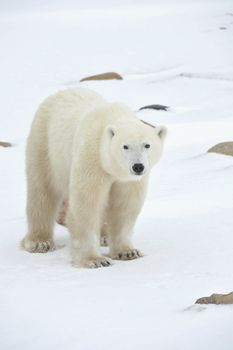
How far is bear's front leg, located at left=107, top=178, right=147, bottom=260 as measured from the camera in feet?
14.6

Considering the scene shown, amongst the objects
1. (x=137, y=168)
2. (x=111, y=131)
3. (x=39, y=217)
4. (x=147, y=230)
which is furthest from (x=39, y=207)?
(x=137, y=168)

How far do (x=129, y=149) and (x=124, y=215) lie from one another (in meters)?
0.58

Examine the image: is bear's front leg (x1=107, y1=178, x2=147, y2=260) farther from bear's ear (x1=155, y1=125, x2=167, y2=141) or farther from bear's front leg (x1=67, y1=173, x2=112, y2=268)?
bear's ear (x1=155, y1=125, x2=167, y2=141)

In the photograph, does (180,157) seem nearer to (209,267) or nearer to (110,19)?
(209,267)

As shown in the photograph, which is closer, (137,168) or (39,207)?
(137,168)

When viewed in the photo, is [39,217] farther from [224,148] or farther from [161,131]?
[224,148]

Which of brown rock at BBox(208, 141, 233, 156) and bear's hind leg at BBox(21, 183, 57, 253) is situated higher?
bear's hind leg at BBox(21, 183, 57, 253)

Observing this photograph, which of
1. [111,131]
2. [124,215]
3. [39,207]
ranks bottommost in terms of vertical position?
[39,207]

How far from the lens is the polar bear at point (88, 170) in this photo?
13.7 feet

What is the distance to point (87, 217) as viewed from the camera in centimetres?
438

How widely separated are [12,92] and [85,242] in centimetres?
1106

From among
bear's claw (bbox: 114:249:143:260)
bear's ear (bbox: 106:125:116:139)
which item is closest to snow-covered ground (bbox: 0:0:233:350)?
bear's claw (bbox: 114:249:143:260)

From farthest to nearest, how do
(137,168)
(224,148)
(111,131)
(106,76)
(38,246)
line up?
(106,76) < (224,148) < (38,246) < (111,131) < (137,168)

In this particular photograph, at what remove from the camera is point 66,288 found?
382 cm
